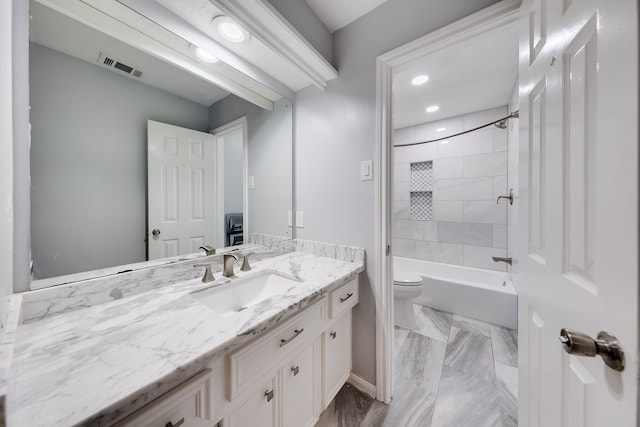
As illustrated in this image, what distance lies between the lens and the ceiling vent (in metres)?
0.84

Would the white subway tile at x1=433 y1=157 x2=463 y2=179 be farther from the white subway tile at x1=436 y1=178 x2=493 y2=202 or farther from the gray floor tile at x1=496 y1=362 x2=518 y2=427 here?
the gray floor tile at x1=496 y1=362 x2=518 y2=427

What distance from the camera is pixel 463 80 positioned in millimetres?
1964

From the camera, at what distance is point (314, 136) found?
59.8 inches

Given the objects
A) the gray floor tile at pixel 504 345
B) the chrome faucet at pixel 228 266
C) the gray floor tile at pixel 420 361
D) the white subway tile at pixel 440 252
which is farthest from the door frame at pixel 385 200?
the white subway tile at pixel 440 252

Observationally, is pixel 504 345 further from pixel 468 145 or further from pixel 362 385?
pixel 468 145

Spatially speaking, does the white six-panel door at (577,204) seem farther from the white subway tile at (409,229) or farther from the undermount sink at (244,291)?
the white subway tile at (409,229)

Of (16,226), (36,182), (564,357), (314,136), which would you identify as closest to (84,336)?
(16,226)

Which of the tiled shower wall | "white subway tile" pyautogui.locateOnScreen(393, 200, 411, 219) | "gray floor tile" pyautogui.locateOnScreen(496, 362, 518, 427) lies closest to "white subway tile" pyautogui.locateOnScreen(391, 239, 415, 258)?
the tiled shower wall

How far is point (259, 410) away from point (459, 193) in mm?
2987

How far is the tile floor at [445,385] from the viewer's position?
1177 mm

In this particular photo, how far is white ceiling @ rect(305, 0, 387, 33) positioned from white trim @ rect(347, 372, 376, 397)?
2189 millimetres

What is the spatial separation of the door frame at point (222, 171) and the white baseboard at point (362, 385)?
43.5 inches

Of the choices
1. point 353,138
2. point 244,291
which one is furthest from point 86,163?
point 353,138

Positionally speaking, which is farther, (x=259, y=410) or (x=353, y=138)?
(x=353, y=138)
